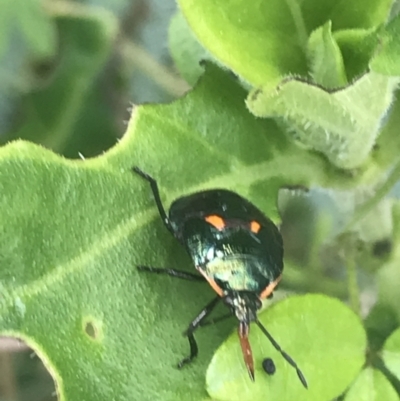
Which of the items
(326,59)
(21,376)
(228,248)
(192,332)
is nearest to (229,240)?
(228,248)

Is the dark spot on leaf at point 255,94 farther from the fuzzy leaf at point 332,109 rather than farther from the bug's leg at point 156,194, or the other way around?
the bug's leg at point 156,194

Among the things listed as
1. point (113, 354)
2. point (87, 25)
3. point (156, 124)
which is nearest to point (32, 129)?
point (87, 25)

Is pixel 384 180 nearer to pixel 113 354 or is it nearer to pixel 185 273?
pixel 185 273

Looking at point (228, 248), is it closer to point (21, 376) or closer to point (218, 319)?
point (218, 319)

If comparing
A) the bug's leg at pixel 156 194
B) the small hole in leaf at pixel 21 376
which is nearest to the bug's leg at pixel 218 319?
the bug's leg at pixel 156 194

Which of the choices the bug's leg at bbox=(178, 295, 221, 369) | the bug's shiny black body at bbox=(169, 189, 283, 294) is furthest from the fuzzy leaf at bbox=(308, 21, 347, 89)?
the bug's leg at bbox=(178, 295, 221, 369)

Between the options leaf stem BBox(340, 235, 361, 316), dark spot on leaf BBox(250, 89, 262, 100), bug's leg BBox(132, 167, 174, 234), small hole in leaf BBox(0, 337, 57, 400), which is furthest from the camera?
small hole in leaf BBox(0, 337, 57, 400)

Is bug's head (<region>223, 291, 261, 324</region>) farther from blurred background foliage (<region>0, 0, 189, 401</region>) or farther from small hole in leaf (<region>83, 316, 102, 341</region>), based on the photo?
blurred background foliage (<region>0, 0, 189, 401</region>)
